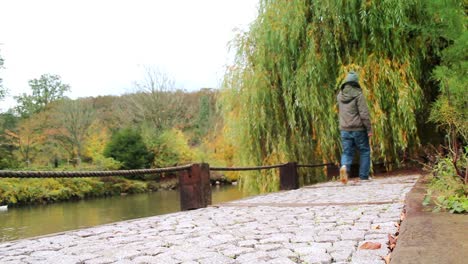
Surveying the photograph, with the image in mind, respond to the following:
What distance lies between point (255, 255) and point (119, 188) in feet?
84.4

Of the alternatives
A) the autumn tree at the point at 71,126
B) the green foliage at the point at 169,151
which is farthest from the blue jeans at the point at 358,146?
the autumn tree at the point at 71,126

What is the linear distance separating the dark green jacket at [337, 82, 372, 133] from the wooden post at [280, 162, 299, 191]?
1.09 meters

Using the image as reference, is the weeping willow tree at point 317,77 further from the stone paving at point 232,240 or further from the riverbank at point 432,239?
the riverbank at point 432,239

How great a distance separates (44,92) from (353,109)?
37910 millimetres

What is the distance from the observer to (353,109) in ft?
24.1

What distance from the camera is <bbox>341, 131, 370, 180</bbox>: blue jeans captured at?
24.4 feet

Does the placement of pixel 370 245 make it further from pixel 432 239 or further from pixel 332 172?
pixel 332 172

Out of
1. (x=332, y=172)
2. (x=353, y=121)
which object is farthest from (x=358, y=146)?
(x=332, y=172)

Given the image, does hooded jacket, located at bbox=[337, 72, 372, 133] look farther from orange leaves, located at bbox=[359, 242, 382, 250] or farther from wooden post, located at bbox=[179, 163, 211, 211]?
orange leaves, located at bbox=[359, 242, 382, 250]

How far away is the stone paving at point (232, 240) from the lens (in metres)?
2.29

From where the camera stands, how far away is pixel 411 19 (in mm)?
8352

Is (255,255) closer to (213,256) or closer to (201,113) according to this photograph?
(213,256)

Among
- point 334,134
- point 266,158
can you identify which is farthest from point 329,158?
point 266,158

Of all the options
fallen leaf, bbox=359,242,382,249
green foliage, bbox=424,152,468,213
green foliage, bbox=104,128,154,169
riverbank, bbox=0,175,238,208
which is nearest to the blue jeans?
green foliage, bbox=424,152,468,213
